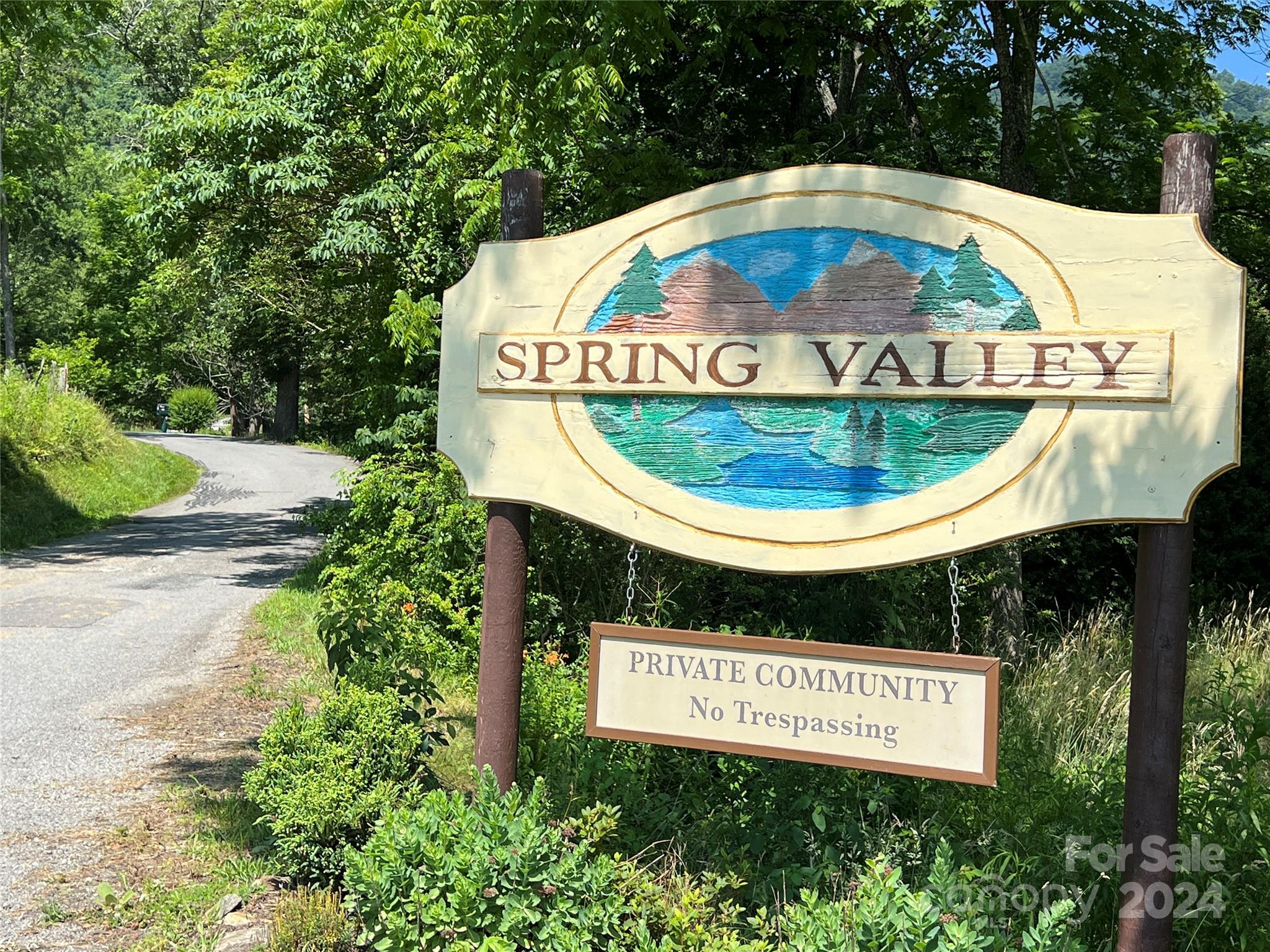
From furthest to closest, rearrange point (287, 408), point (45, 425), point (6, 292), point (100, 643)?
point (287, 408), point (6, 292), point (45, 425), point (100, 643)

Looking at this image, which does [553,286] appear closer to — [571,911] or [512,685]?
[512,685]

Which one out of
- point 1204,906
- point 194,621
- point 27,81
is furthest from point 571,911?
point 27,81

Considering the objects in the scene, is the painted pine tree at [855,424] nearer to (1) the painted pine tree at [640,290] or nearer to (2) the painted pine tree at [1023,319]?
(2) the painted pine tree at [1023,319]

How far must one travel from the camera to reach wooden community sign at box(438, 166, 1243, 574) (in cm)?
304

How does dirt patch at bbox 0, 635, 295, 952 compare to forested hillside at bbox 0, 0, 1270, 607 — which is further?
forested hillside at bbox 0, 0, 1270, 607

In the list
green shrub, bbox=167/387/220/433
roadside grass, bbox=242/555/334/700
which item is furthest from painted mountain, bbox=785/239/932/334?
green shrub, bbox=167/387/220/433

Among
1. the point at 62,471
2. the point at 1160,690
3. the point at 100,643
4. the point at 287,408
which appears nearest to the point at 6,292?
the point at 62,471

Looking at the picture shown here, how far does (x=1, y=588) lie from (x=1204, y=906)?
11015 mm

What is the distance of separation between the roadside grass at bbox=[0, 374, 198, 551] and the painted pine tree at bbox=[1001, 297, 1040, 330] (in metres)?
13.6

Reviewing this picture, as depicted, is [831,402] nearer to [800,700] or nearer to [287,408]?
[800,700]

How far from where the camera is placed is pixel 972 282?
10.6 feet

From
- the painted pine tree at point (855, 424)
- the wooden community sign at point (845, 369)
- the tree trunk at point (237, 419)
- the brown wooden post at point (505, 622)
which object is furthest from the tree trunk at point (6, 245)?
the painted pine tree at point (855, 424)

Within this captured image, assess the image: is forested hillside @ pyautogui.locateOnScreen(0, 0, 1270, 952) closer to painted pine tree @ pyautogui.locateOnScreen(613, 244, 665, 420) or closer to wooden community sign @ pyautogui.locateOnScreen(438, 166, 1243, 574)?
wooden community sign @ pyautogui.locateOnScreen(438, 166, 1243, 574)

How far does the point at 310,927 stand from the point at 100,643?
5954 mm
